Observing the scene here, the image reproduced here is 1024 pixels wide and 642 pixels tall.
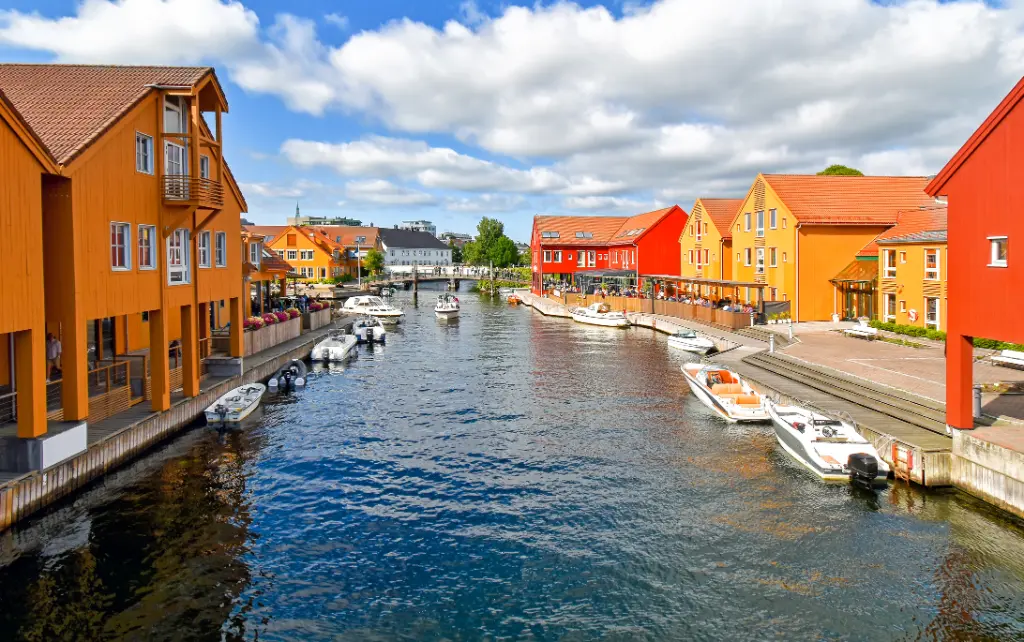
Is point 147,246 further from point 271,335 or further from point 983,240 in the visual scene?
point 983,240

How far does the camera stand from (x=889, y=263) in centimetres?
4147

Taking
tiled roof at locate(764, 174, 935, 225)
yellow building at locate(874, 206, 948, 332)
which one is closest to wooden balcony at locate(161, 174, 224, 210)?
yellow building at locate(874, 206, 948, 332)

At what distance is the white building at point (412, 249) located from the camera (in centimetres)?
17588

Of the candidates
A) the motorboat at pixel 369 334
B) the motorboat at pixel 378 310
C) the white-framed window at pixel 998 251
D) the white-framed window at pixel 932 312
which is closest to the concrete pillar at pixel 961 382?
the white-framed window at pixel 998 251

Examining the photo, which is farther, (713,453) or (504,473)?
(713,453)

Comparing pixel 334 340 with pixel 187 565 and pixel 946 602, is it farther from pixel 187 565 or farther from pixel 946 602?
pixel 946 602

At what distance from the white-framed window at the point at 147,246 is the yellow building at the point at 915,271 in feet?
116

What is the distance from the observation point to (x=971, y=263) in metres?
18.3

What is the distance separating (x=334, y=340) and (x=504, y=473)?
26.0 metres

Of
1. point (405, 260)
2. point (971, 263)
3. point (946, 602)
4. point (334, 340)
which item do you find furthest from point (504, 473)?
point (405, 260)

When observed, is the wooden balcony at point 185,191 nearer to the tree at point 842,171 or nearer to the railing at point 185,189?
the railing at point 185,189

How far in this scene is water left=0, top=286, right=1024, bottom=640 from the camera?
497 inches

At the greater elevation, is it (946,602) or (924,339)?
(924,339)

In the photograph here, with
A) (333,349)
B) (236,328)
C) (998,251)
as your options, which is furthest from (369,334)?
(998,251)
